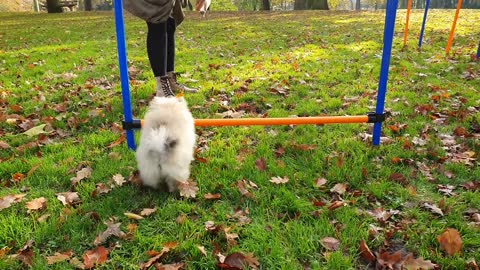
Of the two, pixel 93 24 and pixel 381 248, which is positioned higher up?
pixel 93 24

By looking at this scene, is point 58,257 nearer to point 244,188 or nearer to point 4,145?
point 244,188

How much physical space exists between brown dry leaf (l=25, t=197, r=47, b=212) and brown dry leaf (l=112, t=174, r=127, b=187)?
0.48 metres

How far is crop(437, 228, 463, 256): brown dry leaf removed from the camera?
2.07m

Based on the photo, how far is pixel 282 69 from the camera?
20.4 feet

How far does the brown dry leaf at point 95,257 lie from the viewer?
6.57 ft

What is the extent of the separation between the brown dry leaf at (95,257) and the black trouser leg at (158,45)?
216 centimetres

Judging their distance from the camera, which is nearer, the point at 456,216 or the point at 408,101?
the point at 456,216

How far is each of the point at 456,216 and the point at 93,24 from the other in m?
13.7

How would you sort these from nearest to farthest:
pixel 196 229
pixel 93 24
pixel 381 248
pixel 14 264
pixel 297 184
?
1. pixel 14 264
2. pixel 381 248
3. pixel 196 229
4. pixel 297 184
5. pixel 93 24

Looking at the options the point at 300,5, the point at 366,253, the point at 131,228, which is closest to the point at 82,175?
the point at 131,228

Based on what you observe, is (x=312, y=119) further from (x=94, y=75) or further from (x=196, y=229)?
(x=94, y=75)

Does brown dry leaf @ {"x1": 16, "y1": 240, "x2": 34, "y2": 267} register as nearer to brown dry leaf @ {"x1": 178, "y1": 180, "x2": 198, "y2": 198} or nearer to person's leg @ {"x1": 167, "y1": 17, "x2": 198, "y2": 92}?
brown dry leaf @ {"x1": 178, "y1": 180, "x2": 198, "y2": 198}

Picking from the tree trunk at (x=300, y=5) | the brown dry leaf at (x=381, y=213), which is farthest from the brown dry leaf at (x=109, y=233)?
the tree trunk at (x=300, y=5)

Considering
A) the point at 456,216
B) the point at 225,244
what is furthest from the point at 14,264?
the point at 456,216
